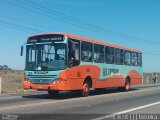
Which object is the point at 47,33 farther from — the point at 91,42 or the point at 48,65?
the point at 91,42

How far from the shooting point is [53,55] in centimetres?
2173

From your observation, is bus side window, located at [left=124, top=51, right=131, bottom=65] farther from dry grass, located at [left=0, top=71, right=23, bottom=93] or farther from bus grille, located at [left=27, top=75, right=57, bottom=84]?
bus grille, located at [left=27, top=75, right=57, bottom=84]

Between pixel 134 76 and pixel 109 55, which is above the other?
pixel 109 55

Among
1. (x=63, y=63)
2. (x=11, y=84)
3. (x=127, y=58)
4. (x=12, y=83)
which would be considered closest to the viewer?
(x=63, y=63)

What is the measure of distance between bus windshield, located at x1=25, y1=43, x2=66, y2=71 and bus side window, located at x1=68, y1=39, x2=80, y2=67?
437 mm

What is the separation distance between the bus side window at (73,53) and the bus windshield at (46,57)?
44cm

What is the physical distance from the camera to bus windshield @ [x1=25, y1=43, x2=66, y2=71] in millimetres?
21578

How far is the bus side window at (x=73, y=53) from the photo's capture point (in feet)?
71.8

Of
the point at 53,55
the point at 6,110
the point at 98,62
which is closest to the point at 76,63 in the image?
the point at 53,55

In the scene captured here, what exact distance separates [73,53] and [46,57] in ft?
4.65

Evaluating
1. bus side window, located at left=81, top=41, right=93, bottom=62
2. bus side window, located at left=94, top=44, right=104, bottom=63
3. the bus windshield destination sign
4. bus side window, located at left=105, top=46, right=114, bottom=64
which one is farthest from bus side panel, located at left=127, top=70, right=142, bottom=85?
the bus windshield destination sign

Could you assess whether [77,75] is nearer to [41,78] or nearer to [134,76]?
[41,78]

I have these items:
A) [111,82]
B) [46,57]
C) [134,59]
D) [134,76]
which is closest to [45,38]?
[46,57]

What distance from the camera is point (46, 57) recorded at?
21891 millimetres
